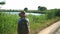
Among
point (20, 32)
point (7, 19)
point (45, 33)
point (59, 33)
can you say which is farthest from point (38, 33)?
point (20, 32)

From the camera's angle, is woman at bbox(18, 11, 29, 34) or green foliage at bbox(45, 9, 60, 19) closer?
woman at bbox(18, 11, 29, 34)

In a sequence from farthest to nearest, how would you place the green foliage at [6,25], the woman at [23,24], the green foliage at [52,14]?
the green foliage at [52,14] → the green foliage at [6,25] → the woman at [23,24]

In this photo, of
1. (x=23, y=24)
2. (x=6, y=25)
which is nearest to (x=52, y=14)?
(x=6, y=25)

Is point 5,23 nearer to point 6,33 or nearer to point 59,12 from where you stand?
point 6,33

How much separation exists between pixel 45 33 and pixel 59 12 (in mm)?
35090

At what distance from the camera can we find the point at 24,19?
9367 mm

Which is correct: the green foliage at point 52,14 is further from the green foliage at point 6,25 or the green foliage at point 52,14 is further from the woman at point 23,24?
the woman at point 23,24

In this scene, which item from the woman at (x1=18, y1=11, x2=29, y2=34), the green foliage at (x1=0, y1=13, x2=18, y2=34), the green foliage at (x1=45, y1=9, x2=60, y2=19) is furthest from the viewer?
the green foliage at (x1=45, y1=9, x2=60, y2=19)

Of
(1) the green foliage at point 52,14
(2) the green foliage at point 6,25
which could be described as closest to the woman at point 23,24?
(2) the green foliage at point 6,25

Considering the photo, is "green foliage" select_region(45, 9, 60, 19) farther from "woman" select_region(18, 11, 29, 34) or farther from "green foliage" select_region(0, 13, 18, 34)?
"woman" select_region(18, 11, 29, 34)

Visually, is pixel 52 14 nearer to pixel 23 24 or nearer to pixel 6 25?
pixel 6 25

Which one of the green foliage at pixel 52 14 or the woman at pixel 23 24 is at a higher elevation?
the woman at pixel 23 24

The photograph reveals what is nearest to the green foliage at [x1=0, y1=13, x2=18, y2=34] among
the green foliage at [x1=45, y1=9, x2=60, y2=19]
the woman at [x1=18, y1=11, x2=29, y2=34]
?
the woman at [x1=18, y1=11, x2=29, y2=34]

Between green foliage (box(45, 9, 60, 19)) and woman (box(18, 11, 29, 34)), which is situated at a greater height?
woman (box(18, 11, 29, 34))
